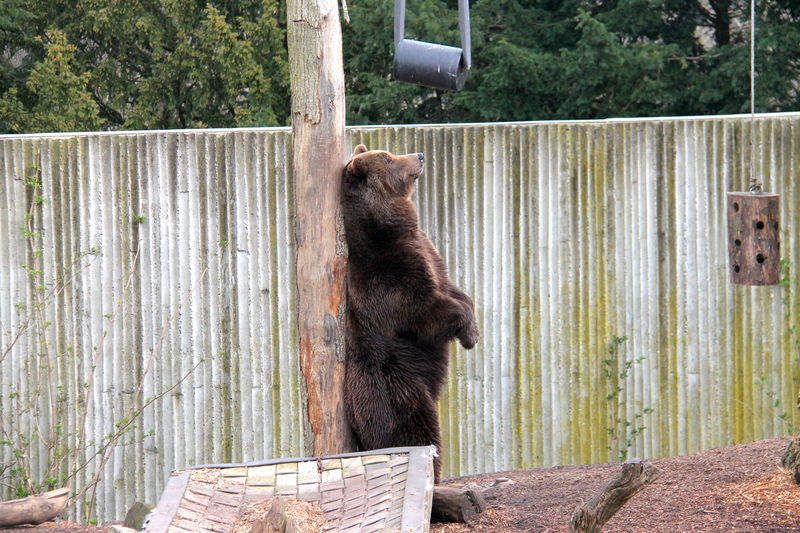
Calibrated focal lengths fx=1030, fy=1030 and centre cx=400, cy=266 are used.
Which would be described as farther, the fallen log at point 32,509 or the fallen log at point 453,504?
the fallen log at point 32,509

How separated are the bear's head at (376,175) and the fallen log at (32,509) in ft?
7.29

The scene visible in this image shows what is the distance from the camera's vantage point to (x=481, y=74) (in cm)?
1137

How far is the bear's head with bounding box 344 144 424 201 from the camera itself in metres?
4.98

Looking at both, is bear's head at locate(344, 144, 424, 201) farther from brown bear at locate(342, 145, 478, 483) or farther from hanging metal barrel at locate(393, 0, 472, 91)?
hanging metal barrel at locate(393, 0, 472, 91)

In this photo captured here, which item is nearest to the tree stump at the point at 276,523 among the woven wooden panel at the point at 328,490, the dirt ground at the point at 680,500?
the woven wooden panel at the point at 328,490

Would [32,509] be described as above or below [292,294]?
below

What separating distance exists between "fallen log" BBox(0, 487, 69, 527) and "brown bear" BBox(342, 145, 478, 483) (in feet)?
5.37

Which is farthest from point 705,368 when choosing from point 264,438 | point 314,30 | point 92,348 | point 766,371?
point 92,348

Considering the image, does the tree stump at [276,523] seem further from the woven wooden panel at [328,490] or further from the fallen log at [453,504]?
the fallen log at [453,504]

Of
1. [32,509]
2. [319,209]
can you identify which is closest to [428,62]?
[319,209]

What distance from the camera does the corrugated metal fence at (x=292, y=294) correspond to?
698 cm

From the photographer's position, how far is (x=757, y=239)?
435 centimetres

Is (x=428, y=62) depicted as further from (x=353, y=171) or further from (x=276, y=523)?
(x=276, y=523)

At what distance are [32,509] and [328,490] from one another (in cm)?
183
